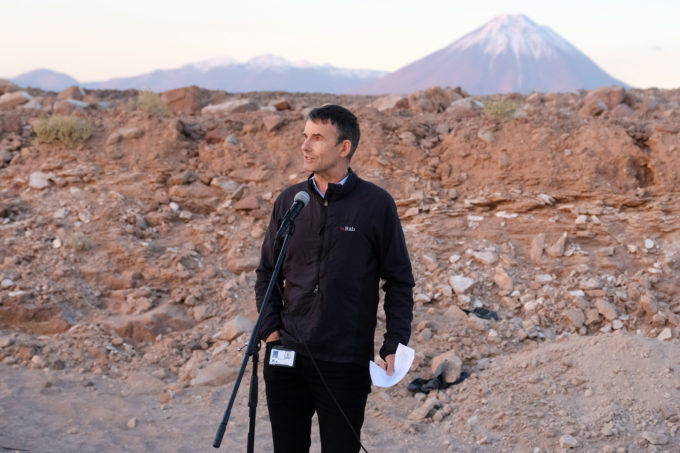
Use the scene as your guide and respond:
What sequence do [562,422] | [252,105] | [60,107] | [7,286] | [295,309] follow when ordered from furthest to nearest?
[252,105], [60,107], [7,286], [562,422], [295,309]

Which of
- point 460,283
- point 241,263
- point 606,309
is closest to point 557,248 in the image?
point 606,309

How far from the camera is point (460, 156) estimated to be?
8000 millimetres

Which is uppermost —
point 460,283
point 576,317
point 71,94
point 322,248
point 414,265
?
point 71,94

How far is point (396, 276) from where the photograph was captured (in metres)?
2.93

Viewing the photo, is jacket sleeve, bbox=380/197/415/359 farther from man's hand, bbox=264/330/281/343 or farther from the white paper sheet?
man's hand, bbox=264/330/281/343

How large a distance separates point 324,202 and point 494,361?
3.28 metres

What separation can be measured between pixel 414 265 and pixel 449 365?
1.53 meters

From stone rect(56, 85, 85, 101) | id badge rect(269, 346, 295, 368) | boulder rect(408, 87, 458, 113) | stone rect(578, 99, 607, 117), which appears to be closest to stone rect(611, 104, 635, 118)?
stone rect(578, 99, 607, 117)

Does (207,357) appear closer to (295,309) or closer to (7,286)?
(7,286)

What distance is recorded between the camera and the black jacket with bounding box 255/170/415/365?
282cm

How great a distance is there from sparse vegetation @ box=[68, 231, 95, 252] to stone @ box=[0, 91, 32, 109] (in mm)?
4082

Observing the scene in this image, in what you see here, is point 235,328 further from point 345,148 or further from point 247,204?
point 345,148

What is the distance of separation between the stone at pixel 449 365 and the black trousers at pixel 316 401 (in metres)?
2.69

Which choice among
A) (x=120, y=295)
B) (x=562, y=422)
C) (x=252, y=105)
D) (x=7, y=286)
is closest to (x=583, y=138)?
(x=562, y=422)
